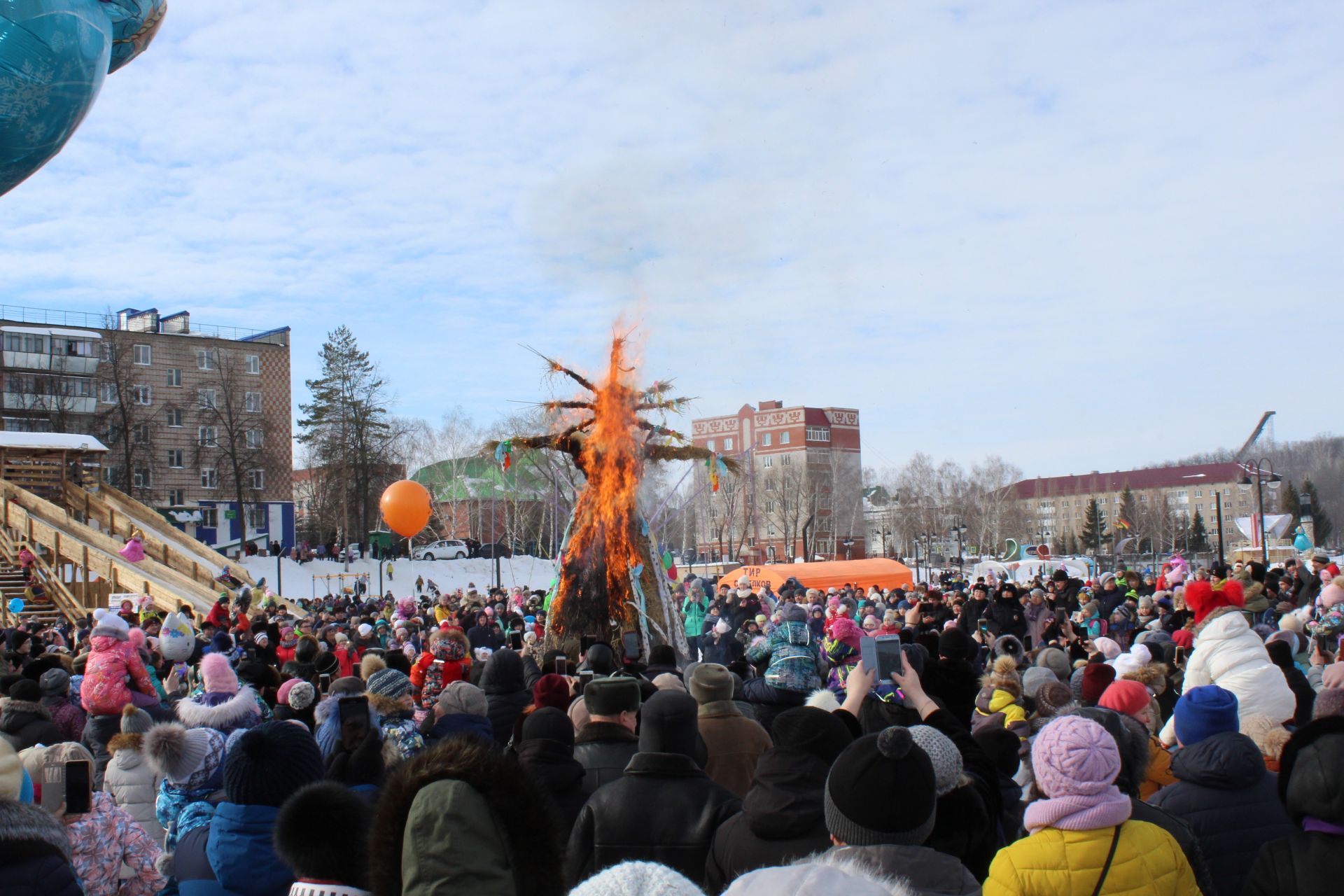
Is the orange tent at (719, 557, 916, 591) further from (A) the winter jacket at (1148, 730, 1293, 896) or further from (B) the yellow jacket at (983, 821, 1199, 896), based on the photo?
(B) the yellow jacket at (983, 821, 1199, 896)

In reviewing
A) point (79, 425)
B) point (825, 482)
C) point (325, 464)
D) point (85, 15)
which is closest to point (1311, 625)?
point (85, 15)

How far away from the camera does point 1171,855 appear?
331cm

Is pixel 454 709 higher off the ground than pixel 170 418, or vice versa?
pixel 170 418

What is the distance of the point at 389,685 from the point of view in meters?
6.23

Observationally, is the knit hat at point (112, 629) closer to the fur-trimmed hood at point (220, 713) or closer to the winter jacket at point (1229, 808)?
the fur-trimmed hood at point (220, 713)

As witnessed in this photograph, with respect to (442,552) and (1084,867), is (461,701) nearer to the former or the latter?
(1084,867)

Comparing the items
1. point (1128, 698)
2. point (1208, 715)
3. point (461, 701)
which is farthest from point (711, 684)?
point (1208, 715)

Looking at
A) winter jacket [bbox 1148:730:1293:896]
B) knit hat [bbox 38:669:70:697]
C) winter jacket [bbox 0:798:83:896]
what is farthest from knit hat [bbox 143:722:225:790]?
winter jacket [bbox 1148:730:1293:896]

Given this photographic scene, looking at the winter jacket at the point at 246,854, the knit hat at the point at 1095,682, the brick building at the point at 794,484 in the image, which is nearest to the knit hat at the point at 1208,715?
the knit hat at the point at 1095,682

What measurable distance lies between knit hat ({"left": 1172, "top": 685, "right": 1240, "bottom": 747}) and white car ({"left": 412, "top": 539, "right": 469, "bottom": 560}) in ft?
164

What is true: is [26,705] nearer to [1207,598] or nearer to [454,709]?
[454,709]

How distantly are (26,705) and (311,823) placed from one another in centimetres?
490

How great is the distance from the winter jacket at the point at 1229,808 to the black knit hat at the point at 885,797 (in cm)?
184

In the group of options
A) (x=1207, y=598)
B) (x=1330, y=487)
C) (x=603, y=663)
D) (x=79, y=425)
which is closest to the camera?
(x=603, y=663)
